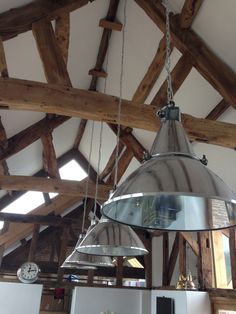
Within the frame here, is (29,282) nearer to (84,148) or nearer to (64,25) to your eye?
(84,148)

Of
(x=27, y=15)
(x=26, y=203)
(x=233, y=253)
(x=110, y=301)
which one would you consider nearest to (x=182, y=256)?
(x=233, y=253)

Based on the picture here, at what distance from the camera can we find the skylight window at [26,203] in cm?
805

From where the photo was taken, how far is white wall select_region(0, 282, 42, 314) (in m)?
7.05

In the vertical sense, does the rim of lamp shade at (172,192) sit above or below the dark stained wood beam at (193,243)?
below

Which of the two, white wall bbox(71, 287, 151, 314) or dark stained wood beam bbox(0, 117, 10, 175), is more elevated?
dark stained wood beam bbox(0, 117, 10, 175)

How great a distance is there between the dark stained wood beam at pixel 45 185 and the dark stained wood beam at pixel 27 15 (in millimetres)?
2915

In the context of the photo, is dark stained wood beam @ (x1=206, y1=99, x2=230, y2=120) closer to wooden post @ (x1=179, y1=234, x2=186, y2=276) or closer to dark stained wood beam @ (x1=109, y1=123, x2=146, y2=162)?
dark stained wood beam @ (x1=109, y1=123, x2=146, y2=162)

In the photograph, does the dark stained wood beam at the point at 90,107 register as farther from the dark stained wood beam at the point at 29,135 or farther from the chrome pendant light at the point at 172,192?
the dark stained wood beam at the point at 29,135

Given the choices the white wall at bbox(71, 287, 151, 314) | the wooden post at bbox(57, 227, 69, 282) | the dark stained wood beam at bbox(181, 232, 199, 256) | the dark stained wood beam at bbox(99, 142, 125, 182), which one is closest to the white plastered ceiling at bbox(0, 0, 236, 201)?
the dark stained wood beam at bbox(99, 142, 125, 182)

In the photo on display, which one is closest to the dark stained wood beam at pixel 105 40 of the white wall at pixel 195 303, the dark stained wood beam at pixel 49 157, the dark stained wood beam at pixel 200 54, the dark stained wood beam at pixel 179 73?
the dark stained wood beam at pixel 200 54

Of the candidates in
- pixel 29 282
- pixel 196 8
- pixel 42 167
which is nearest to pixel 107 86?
pixel 196 8

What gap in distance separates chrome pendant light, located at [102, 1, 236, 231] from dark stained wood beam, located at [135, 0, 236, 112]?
8.07 ft

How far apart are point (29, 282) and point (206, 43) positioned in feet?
22.0

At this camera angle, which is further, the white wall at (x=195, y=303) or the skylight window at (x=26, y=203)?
the skylight window at (x=26, y=203)
